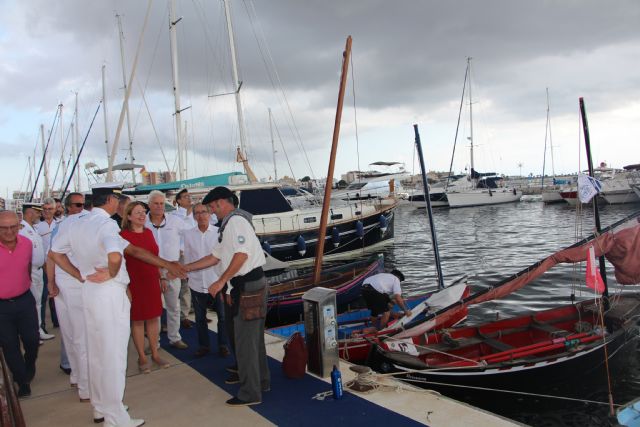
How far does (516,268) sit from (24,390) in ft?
56.6

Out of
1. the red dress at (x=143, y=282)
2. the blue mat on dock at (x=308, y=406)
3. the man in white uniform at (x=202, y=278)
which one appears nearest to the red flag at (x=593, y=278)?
the blue mat on dock at (x=308, y=406)

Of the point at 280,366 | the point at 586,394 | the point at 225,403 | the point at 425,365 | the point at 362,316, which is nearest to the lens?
the point at 225,403

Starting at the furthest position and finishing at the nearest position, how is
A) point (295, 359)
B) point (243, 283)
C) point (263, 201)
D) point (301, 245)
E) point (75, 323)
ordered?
point (301, 245) → point (263, 201) → point (295, 359) → point (75, 323) → point (243, 283)

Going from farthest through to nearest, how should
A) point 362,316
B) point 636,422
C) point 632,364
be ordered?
1. point 362,316
2. point 632,364
3. point 636,422

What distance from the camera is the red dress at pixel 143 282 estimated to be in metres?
4.54

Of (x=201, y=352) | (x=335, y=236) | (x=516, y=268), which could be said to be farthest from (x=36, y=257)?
(x=516, y=268)

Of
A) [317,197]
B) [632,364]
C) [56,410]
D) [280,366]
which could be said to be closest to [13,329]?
[56,410]

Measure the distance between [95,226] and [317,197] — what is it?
68.4 feet

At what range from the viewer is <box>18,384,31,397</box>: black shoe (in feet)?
14.5

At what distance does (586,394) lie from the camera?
7051mm

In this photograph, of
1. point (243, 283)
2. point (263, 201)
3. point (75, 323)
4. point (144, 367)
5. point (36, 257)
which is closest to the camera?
point (243, 283)

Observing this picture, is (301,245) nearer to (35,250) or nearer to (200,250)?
(200,250)

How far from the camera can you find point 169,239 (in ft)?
18.1

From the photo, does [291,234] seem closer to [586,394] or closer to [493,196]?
[586,394]
